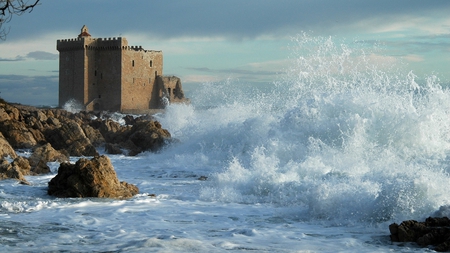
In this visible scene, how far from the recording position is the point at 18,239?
18.6 ft

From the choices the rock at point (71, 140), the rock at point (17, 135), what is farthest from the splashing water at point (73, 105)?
the rock at point (17, 135)

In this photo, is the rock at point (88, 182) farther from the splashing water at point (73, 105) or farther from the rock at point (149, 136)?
the splashing water at point (73, 105)

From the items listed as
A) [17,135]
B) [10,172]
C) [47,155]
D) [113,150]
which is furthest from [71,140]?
[10,172]

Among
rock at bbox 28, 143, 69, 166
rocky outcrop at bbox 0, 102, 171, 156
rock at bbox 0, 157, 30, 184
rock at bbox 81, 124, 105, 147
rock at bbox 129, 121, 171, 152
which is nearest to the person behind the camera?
rock at bbox 0, 157, 30, 184

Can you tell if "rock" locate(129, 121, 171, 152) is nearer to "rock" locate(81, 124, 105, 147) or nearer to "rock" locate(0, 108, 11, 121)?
"rock" locate(81, 124, 105, 147)

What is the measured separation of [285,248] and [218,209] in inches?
81.3

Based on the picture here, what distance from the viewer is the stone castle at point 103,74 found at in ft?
128

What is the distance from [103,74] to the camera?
131 ft

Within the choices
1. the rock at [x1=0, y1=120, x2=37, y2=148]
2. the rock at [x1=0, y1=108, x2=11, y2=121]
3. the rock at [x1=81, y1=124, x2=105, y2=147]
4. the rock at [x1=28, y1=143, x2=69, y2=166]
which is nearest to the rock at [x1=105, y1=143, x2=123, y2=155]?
the rock at [x1=81, y1=124, x2=105, y2=147]

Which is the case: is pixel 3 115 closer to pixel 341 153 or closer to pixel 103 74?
pixel 341 153

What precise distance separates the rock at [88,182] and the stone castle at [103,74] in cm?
3115

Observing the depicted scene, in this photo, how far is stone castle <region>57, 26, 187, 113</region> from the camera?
128 feet

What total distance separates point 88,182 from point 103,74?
32692mm

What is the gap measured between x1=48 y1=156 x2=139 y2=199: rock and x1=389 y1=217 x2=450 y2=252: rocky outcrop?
3.71m
